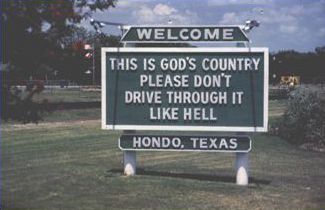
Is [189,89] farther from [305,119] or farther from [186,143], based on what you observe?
[305,119]

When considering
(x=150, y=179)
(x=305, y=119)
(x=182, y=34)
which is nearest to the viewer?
(x=182, y=34)

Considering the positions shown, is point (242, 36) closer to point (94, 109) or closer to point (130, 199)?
point (130, 199)

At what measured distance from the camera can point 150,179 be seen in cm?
1087

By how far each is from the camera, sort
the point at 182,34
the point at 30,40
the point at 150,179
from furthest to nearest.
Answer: the point at 150,179 → the point at 182,34 → the point at 30,40

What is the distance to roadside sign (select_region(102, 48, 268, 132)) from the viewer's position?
10.6 metres

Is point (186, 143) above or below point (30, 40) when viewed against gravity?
below

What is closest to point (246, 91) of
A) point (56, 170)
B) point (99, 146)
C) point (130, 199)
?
point (130, 199)

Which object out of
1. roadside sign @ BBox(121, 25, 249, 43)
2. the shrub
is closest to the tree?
roadside sign @ BBox(121, 25, 249, 43)

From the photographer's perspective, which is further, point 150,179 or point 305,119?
point 305,119

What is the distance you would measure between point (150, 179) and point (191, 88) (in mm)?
1695

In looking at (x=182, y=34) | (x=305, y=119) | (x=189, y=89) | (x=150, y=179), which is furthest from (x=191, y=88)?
(x=305, y=119)

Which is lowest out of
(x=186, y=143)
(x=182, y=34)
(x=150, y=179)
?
(x=150, y=179)

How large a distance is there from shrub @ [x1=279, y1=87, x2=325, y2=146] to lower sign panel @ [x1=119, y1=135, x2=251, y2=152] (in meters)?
8.09

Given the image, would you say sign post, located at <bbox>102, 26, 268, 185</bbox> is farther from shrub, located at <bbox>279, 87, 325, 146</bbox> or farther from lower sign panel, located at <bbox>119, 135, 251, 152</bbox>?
shrub, located at <bbox>279, 87, 325, 146</bbox>
